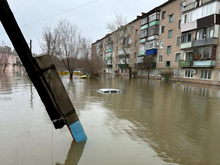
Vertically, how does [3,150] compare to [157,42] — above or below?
below

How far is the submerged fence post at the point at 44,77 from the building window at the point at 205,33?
2582 centimetres

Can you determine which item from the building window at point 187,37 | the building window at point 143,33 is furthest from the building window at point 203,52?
the building window at point 143,33

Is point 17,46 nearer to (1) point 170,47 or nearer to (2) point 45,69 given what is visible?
(2) point 45,69

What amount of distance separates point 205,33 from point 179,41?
5.85 metres

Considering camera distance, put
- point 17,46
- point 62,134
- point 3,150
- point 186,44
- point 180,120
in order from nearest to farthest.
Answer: point 17,46
point 3,150
point 62,134
point 180,120
point 186,44

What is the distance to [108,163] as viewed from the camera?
3.17 metres

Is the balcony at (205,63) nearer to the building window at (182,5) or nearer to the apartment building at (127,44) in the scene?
the building window at (182,5)

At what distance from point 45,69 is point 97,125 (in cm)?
297

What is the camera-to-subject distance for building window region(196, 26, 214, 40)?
2261 centimetres

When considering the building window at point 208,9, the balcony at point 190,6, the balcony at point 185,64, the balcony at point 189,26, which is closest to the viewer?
the building window at point 208,9

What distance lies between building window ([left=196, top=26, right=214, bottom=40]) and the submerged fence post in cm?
2582

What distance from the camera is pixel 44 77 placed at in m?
3.10

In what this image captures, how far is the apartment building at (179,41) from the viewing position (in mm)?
22594

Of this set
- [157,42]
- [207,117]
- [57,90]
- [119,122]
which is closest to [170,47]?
[157,42]
